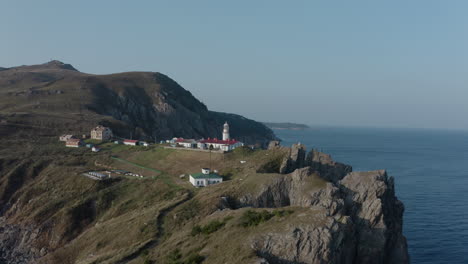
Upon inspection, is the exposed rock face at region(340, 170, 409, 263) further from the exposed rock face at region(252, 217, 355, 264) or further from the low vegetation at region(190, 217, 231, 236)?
the low vegetation at region(190, 217, 231, 236)

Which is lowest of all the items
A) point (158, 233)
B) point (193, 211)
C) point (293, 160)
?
point (158, 233)

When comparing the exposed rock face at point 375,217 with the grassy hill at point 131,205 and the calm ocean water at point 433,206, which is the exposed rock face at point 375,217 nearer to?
the grassy hill at point 131,205

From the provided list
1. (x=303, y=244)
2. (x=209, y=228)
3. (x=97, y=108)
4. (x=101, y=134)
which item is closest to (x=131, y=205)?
(x=209, y=228)

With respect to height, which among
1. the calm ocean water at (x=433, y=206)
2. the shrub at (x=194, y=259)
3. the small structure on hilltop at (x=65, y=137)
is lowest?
the calm ocean water at (x=433, y=206)

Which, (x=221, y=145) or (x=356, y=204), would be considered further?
(x=221, y=145)

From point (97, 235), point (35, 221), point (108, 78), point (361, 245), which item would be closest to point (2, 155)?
point (35, 221)

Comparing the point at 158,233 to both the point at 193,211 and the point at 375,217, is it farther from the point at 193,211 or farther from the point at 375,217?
the point at 375,217

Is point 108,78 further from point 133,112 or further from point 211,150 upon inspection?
point 211,150

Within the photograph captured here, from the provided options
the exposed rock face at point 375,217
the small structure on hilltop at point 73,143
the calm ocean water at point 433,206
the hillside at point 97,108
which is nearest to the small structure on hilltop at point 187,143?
the small structure on hilltop at point 73,143

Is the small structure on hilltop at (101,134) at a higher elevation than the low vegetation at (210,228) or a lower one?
higher
